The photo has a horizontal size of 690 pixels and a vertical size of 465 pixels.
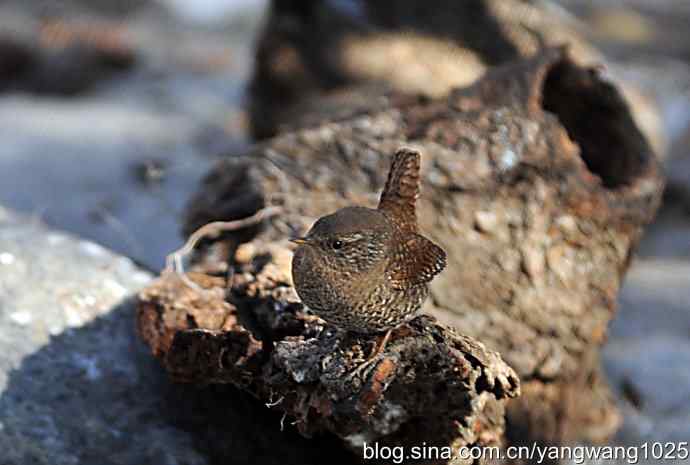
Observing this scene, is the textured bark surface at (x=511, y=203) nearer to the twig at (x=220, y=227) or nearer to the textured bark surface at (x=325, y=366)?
the twig at (x=220, y=227)

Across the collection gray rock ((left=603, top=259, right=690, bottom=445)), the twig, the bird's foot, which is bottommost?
gray rock ((left=603, top=259, right=690, bottom=445))

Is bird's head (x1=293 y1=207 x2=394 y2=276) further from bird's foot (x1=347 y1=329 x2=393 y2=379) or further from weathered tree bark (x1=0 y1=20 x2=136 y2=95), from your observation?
weathered tree bark (x1=0 y1=20 x2=136 y2=95)

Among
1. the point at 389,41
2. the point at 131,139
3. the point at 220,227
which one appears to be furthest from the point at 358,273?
the point at 131,139

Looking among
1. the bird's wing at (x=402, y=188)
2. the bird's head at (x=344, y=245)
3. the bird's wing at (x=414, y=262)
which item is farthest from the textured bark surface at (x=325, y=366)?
the bird's wing at (x=402, y=188)

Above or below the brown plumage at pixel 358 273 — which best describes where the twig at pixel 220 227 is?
below

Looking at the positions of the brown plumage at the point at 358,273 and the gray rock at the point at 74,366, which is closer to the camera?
the brown plumage at the point at 358,273

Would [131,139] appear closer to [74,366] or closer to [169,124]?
[169,124]

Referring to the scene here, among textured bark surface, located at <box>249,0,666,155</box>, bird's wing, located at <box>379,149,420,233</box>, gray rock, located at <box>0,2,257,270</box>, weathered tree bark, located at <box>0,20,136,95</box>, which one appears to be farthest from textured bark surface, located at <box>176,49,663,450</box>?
weathered tree bark, located at <box>0,20,136,95</box>
